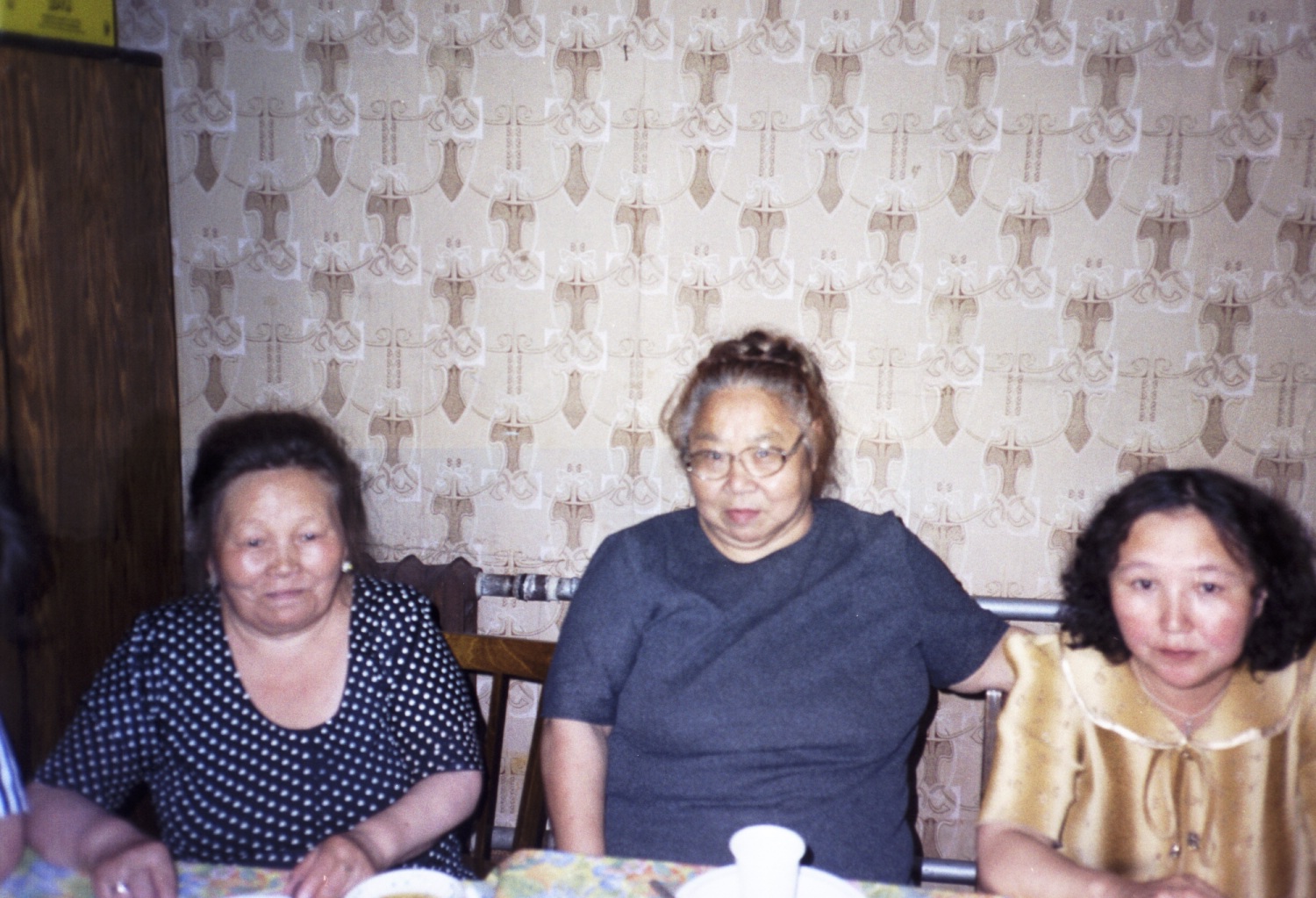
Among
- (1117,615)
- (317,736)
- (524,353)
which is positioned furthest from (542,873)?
(524,353)

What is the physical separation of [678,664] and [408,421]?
98 centimetres

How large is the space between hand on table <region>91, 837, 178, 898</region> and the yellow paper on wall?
5.08 ft

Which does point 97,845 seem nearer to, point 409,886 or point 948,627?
point 409,886

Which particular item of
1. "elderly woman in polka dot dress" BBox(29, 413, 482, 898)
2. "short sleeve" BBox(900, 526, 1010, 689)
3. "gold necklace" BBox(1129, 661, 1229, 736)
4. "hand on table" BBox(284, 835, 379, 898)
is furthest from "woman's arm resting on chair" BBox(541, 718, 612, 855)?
"gold necklace" BBox(1129, 661, 1229, 736)

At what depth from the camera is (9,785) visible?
1103 mm

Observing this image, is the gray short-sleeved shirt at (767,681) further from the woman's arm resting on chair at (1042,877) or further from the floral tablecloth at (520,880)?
the floral tablecloth at (520,880)

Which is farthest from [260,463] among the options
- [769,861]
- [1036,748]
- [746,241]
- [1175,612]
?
[1175,612]

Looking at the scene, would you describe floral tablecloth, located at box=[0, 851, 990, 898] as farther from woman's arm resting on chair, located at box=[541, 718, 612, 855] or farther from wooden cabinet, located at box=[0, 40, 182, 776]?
wooden cabinet, located at box=[0, 40, 182, 776]

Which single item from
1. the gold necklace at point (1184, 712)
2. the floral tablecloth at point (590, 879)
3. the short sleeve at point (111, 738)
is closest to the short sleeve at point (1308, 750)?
the gold necklace at point (1184, 712)

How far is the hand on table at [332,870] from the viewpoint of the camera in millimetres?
1101

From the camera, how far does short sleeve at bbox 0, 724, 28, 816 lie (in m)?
1.10

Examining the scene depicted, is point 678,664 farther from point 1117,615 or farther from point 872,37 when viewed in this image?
point 872,37

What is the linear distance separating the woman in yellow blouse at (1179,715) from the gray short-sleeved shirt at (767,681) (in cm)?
22

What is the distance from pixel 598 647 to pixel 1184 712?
0.88 m
